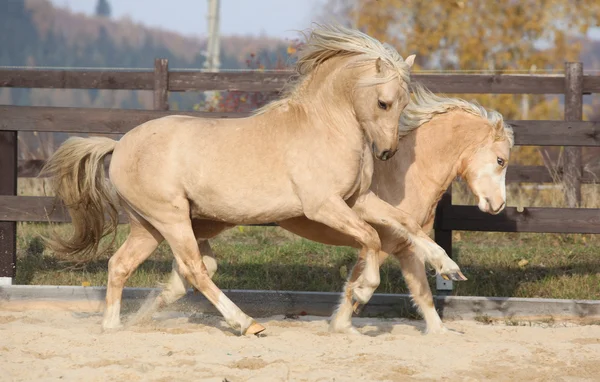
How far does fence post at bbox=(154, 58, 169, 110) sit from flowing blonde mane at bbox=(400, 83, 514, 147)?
4.17m

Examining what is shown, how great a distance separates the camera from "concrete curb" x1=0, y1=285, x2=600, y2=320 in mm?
6047

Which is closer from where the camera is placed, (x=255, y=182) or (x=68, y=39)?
(x=255, y=182)

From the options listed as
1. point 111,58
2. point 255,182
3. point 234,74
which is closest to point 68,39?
point 111,58

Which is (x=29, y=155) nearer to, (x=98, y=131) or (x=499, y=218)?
(x=98, y=131)

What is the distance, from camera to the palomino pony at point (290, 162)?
5074 mm

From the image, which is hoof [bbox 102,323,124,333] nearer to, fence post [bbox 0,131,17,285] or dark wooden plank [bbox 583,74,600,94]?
fence post [bbox 0,131,17,285]

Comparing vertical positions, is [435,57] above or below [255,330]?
above

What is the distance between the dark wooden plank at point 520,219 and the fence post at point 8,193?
3.20 m

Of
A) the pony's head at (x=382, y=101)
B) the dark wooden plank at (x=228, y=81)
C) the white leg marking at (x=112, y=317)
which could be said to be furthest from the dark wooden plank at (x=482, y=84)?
the white leg marking at (x=112, y=317)

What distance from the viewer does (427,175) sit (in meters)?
5.61

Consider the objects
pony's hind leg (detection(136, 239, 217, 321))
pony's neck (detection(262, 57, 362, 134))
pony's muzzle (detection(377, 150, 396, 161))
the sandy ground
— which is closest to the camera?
the sandy ground

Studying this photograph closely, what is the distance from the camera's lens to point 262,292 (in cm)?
622

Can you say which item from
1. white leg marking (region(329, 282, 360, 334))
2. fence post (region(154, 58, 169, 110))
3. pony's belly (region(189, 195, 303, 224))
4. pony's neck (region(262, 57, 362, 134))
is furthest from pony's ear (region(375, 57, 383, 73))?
fence post (region(154, 58, 169, 110))

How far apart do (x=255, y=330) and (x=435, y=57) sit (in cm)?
1202
